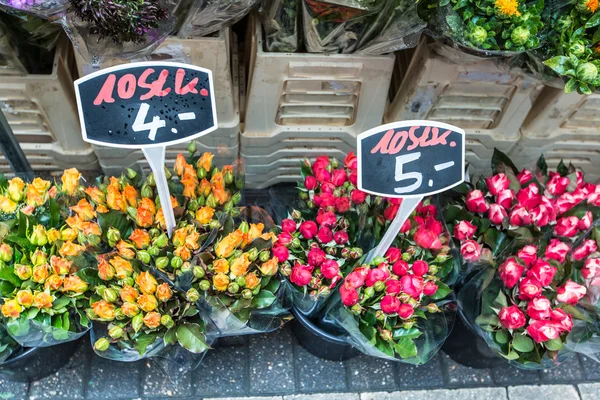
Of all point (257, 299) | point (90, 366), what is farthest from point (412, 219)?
point (90, 366)

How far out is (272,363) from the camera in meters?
1.56

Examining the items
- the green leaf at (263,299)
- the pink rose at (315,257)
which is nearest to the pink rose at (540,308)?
the pink rose at (315,257)

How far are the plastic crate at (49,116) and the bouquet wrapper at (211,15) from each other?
16.0 inches

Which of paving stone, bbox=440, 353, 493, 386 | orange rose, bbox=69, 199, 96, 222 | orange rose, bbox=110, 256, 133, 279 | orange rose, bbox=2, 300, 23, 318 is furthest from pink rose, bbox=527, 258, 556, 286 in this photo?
orange rose, bbox=2, 300, 23, 318

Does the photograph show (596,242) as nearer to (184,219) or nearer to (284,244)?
(284,244)

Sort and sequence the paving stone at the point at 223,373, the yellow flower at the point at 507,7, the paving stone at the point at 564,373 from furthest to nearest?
the paving stone at the point at 564,373 → the paving stone at the point at 223,373 → the yellow flower at the point at 507,7

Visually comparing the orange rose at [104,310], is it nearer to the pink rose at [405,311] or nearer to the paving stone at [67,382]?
the paving stone at [67,382]

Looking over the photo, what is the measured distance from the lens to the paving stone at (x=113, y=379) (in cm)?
148

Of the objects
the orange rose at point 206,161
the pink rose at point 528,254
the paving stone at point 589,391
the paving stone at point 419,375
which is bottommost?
the paving stone at point 589,391

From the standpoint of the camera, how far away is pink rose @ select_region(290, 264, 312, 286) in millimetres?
1191

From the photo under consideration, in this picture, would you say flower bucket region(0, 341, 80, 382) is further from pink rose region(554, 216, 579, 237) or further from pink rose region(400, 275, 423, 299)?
pink rose region(554, 216, 579, 237)

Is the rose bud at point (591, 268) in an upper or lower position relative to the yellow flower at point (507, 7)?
lower

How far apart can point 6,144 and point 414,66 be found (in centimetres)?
112

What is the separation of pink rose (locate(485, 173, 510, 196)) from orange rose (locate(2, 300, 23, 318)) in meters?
1.17
